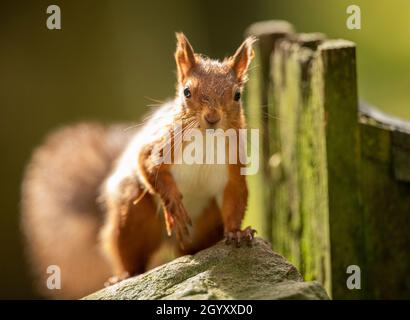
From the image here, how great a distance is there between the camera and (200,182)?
200cm

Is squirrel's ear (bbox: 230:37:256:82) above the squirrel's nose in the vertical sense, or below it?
above

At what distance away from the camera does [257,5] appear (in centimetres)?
322

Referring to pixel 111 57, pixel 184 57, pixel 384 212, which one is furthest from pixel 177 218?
pixel 111 57

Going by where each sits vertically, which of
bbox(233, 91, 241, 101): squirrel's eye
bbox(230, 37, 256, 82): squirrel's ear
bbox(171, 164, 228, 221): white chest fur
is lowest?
bbox(171, 164, 228, 221): white chest fur

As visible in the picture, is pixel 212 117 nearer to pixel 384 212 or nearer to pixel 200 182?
pixel 200 182

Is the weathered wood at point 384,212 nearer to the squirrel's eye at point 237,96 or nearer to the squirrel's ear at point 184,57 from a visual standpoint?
the squirrel's eye at point 237,96

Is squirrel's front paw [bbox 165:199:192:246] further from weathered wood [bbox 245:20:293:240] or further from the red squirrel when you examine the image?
weathered wood [bbox 245:20:293:240]

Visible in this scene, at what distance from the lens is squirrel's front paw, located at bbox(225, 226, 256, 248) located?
1.82 metres

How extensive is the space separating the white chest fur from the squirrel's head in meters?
0.18

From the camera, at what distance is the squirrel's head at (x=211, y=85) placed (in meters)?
1.74

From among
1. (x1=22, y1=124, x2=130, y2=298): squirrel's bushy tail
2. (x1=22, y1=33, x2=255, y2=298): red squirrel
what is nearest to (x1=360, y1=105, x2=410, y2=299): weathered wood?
(x1=22, y1=33, x2=255, y2=298): red squirrel

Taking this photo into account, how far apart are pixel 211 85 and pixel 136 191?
51 cm

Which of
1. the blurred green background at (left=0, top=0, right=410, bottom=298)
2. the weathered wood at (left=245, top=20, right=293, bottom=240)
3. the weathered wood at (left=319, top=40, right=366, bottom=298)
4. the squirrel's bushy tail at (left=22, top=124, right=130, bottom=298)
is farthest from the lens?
the weathered wood at (left=245, top=20, right=293, bottom=240)

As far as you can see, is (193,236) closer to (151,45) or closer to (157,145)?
(157,145)
